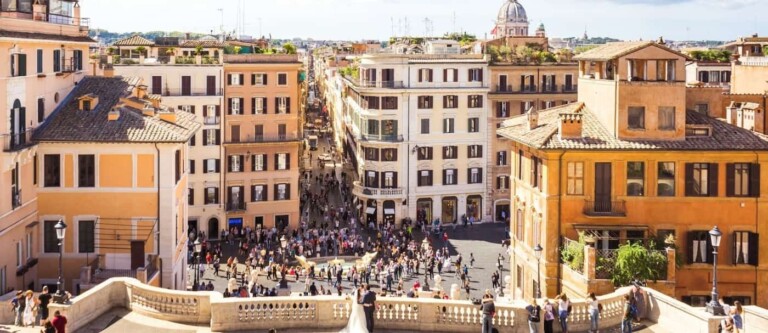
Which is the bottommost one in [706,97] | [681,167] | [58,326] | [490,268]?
[490,268]

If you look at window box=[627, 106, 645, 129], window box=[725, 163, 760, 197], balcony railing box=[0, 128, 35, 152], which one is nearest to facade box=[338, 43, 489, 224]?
window box=[627, 106, 645, 129]

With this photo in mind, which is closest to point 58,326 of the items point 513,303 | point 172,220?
point 513,303

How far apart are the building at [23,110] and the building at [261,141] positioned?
27.6 m

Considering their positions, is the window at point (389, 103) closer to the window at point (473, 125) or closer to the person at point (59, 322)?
the window at point (473, 125)

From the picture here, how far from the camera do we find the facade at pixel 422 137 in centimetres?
7469

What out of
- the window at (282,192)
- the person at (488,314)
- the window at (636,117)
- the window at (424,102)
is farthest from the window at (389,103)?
the person at (488,314)

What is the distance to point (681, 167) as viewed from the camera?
37031 millimetres

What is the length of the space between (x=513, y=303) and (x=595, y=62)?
18.7 metres

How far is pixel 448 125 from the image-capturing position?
76.4m

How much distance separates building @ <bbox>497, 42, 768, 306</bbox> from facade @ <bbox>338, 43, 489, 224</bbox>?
3768 cm

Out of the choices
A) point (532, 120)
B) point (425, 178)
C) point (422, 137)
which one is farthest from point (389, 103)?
point (532, 120)

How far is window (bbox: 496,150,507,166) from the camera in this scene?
256 feet

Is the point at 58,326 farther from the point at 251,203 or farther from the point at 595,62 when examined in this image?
the point at 251,203

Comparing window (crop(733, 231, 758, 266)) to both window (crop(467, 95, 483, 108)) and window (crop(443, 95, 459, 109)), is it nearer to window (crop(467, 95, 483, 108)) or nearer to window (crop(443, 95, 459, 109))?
window (crop(443, 95, 459, 109))
